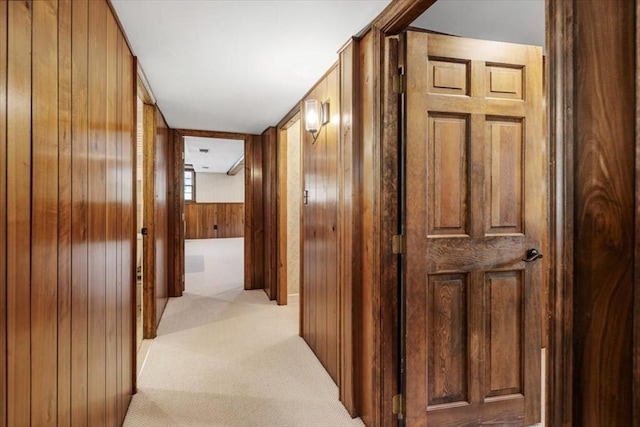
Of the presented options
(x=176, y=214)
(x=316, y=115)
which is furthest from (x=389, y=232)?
(x=176, y=214)

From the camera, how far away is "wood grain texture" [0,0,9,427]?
799 millimetres

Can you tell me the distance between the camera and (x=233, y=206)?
11836 mm

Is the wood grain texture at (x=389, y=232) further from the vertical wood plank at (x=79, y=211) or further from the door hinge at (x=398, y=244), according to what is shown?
the vertical wood plank at (x=79, y=211)

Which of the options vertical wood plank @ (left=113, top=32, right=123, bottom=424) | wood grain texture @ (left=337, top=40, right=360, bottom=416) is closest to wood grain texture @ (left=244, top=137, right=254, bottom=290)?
wood grain texture @ (left=337, top=40, right=360, bottom=416)

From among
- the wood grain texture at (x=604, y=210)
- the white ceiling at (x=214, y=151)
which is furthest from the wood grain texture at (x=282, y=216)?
the wood grain texture at (x=604, y=210)

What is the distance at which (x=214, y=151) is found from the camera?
24.6 feet

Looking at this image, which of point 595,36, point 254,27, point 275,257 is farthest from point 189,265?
point 595,36

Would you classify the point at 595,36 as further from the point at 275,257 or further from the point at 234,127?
the point at 234,127

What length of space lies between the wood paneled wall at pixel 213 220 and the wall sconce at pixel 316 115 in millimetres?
9322

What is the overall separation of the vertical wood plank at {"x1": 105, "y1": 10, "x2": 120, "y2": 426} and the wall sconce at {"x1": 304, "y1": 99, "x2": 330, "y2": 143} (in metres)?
1.33

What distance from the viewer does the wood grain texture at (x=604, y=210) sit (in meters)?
0.77

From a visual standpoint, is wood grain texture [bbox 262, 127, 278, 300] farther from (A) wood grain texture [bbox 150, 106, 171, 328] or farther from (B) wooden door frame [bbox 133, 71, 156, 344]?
(B) wooden door frame [bbox 133, 71, 156, 344]

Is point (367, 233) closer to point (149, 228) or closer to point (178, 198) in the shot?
point (149, 228)

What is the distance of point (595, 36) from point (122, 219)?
207 cm
